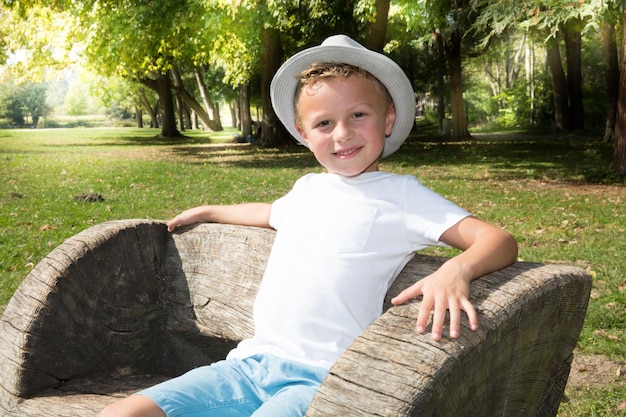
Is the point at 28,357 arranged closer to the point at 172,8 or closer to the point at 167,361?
the point at 167,361

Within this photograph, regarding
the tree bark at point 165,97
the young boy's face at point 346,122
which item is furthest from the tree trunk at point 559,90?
the young boy's face at point 346,122

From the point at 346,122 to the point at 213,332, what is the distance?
111cm

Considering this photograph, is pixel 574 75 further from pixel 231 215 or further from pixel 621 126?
pixel 231 215

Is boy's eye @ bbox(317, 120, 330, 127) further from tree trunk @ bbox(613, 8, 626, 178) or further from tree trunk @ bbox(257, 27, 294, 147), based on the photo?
tree trunk @ bbox(257, 27, 294, 147)

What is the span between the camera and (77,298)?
8.85ft

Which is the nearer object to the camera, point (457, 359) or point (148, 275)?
point (457, 359)

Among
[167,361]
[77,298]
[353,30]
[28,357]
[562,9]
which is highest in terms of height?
[353,30]

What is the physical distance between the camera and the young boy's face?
7.63 ft

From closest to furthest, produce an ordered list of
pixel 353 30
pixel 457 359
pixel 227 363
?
pixel 457 359 < pixel 227 363 < pixel 353 30

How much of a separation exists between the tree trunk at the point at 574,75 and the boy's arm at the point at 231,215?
25.0 metres

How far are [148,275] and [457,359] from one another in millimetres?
1730

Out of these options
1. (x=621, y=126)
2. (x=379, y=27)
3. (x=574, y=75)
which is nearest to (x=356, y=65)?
(x=621, y=126)

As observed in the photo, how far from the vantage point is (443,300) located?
1.71 metres

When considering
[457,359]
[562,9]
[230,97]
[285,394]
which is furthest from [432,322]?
[230,97]
